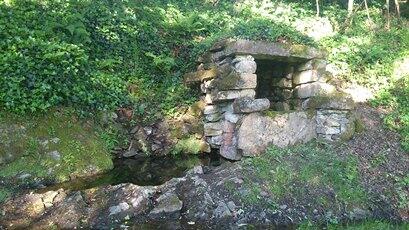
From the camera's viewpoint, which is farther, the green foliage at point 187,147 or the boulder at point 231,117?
the green foliage at point 187,147

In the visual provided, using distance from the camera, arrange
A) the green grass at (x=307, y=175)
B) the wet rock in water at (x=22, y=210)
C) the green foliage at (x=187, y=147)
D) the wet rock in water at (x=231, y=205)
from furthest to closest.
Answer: the green foliage at (x=187, y=147), the green grass at (x=307, y=175), the wet rock in water at (x=231, y=205), the wet rock in water at (x=22, y=210)

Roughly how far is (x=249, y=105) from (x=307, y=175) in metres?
1.81

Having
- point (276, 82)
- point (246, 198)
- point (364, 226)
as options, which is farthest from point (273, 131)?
point (364, 226)

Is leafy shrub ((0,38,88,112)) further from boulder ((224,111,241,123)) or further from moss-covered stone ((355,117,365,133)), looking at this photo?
moss-covered stone ((355,117,365,133))

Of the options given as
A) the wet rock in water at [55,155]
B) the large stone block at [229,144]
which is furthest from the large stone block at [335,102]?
the wet rock in water at [55,155]

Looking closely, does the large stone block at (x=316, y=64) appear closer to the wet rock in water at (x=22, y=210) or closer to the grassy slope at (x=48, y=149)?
the grassy slope at (x=48, y=149)

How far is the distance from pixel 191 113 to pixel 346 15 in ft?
25.5

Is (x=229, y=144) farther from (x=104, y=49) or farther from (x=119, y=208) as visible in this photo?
(x=104, y=49)

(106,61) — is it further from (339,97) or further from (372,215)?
(372,215)

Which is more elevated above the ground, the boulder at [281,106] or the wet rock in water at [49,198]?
the boulder at [281,106]

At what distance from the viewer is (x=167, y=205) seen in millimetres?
5922

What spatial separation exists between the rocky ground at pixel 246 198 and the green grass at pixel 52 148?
857mm

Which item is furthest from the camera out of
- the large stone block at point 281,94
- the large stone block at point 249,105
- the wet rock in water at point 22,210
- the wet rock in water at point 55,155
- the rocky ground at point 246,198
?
the large stone block at point 281,94

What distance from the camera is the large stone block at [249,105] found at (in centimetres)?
772
